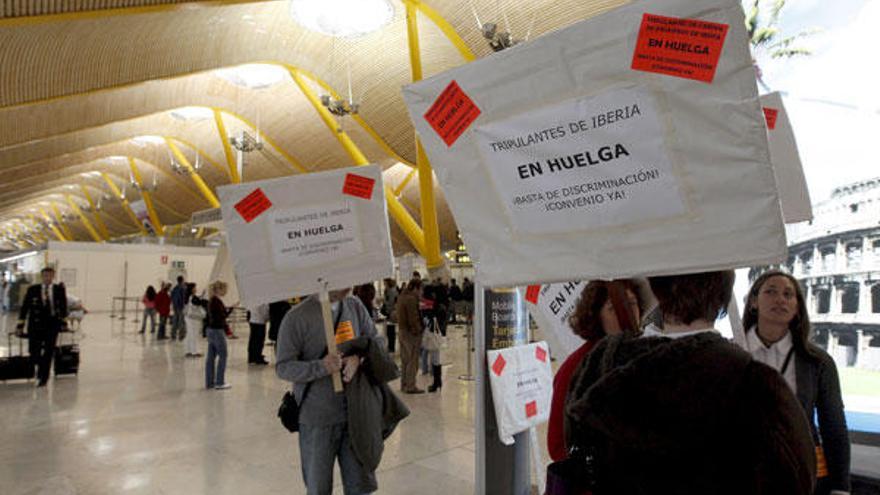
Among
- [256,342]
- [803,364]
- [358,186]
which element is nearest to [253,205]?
[358,186]

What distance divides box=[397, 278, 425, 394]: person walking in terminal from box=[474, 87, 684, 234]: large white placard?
692cm

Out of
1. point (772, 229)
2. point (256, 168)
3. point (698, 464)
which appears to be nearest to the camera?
point (698, 464)

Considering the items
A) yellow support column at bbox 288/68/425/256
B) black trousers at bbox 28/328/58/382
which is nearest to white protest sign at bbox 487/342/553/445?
black trousers at bbox 28/328/58/382

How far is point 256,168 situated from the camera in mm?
30125

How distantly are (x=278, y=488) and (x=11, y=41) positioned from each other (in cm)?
1253

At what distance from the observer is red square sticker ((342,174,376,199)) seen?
308cm

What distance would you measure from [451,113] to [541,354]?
9.30 ft

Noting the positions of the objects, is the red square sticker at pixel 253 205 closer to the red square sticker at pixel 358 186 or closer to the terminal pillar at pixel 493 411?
the red square sticker at pixel 358 186

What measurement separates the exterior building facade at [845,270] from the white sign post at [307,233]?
7.90 ft

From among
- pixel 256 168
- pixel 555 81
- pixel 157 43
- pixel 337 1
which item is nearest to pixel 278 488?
pixel 555 81

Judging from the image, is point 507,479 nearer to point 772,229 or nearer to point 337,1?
point 772,229

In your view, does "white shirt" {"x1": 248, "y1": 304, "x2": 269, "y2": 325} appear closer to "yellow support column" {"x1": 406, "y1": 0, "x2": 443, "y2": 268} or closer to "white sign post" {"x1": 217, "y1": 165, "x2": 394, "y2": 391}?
"yellow support column" {"x1": 406, "y1": 0, "x2": 443, "y2": 268}

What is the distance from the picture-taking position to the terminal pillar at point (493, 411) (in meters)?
3.65

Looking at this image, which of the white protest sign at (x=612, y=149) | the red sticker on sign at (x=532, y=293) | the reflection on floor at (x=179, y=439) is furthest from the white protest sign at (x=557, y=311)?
the reflection on floor at (x=179, y=439)
